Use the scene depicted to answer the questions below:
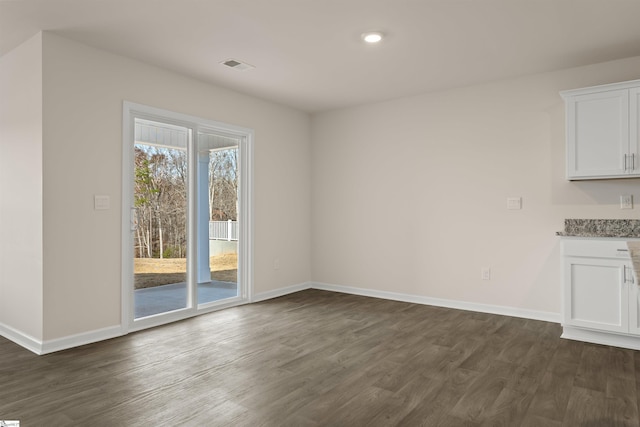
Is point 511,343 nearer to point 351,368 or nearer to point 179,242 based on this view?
point 351,368

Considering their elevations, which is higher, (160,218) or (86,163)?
(86,163)

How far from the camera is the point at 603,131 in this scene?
3645 mm

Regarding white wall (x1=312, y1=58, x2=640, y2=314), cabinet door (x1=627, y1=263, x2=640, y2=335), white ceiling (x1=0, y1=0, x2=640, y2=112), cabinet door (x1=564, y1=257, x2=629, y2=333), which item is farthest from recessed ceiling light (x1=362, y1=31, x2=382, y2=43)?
cabinet door (x1=627, y1=263, x2=640, y2=335)

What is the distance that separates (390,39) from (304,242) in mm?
3321

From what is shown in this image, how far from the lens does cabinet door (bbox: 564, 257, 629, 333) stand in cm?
338

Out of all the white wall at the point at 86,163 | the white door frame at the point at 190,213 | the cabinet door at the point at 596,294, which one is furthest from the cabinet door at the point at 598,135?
the white wall at the point at 86,163

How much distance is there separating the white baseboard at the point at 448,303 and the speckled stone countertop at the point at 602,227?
0.91 m

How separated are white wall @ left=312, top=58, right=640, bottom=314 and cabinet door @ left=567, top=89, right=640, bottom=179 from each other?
0.32 meters

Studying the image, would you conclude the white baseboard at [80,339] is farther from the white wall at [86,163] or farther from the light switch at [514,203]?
the light switch at [514,203]

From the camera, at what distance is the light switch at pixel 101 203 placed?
359cm

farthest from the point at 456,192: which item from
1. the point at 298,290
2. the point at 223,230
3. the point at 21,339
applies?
the point at 21,339

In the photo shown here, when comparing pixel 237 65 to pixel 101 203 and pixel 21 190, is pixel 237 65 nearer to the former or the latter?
pixel 101 203

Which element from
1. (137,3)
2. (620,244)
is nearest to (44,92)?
(137,3)

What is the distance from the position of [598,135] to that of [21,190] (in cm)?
516
